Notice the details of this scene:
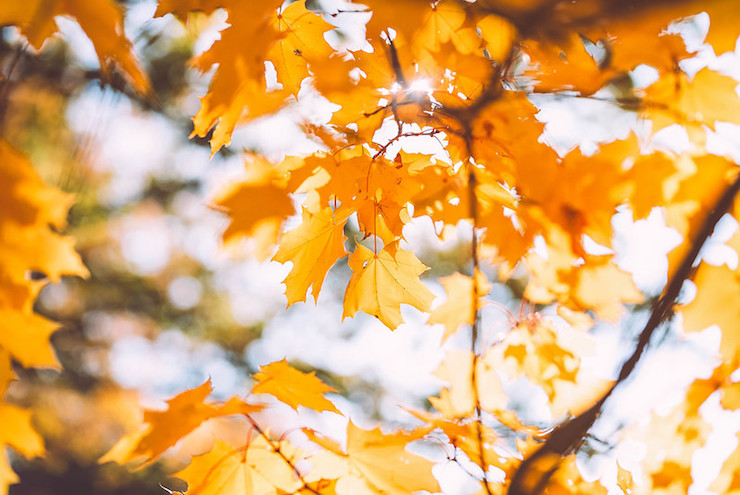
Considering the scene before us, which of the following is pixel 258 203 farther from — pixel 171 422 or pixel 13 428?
pixel 13 428

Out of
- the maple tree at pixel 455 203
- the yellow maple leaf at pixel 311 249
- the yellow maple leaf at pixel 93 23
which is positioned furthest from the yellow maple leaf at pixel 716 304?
the yellow maple leaf at pixel 93 23

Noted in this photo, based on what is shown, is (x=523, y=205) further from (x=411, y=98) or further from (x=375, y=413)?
(x=375, y=413)

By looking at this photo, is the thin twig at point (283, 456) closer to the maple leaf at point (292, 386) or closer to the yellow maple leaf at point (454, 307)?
the maple leaf at point (292, 386)

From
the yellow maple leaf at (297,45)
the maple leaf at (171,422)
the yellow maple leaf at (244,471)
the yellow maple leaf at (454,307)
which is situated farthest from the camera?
the yellow maple leaf at (454,307)

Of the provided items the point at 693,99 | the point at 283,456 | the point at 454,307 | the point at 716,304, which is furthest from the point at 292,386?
the point at 693,99

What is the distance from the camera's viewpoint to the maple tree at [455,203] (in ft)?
2.46

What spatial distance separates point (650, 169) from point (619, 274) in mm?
241

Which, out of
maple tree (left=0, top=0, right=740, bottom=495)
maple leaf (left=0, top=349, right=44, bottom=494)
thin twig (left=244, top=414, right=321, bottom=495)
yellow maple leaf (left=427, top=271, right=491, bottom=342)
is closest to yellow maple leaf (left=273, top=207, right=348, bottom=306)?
maple tree (left=0, top=0, right=740, bottom=495)

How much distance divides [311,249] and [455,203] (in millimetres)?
355

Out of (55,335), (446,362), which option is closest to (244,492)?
(446,362)

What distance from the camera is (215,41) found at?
0.95 m

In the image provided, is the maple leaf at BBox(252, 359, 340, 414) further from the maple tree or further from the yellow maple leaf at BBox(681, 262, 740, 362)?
the yellow maple leaf at BBox(681, 262, 740, 362)

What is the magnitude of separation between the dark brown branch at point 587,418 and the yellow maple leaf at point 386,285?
0.49m

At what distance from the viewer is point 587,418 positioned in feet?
2.47
